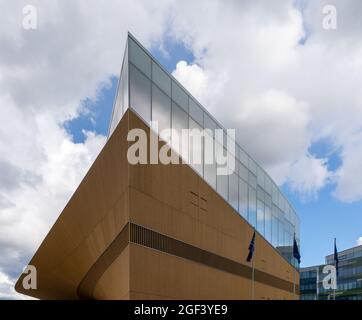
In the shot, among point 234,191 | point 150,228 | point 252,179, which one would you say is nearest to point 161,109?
point 150,228

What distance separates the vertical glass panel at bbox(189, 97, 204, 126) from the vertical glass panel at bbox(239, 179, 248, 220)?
8.36 meters

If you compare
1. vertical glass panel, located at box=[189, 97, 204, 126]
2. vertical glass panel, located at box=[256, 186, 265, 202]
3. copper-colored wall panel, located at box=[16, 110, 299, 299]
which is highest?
vertical glass panel, located at box=[189, 97, 204, 126]

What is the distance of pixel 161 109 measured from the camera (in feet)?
77.0

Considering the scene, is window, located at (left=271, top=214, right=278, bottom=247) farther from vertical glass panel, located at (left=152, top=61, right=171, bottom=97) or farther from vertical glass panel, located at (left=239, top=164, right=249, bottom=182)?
vertical glass panel, located at (left=152, top=61, right=171, bottom=97)

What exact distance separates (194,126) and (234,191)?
8047 millimetres

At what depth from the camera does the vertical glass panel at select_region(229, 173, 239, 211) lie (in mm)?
32406

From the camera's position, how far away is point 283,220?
161 feet

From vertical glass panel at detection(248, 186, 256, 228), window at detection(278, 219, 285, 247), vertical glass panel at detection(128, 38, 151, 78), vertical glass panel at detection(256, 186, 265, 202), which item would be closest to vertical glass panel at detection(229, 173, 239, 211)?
vertical glass panel at detection(248, 186, 256, 228)

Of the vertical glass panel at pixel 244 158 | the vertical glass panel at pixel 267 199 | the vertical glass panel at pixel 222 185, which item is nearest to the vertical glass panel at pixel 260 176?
the vertical glass panel at pixel 267 199

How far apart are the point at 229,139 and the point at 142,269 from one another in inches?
665

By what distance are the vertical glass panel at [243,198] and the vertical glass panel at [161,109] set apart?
42.2ft

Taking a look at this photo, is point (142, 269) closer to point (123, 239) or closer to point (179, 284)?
point (123, 239)

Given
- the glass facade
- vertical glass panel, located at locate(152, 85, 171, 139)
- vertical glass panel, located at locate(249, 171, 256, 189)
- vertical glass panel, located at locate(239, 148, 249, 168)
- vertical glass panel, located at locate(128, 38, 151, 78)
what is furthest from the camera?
vertical glass panel, located at locate(249, 171, 256, 189)
